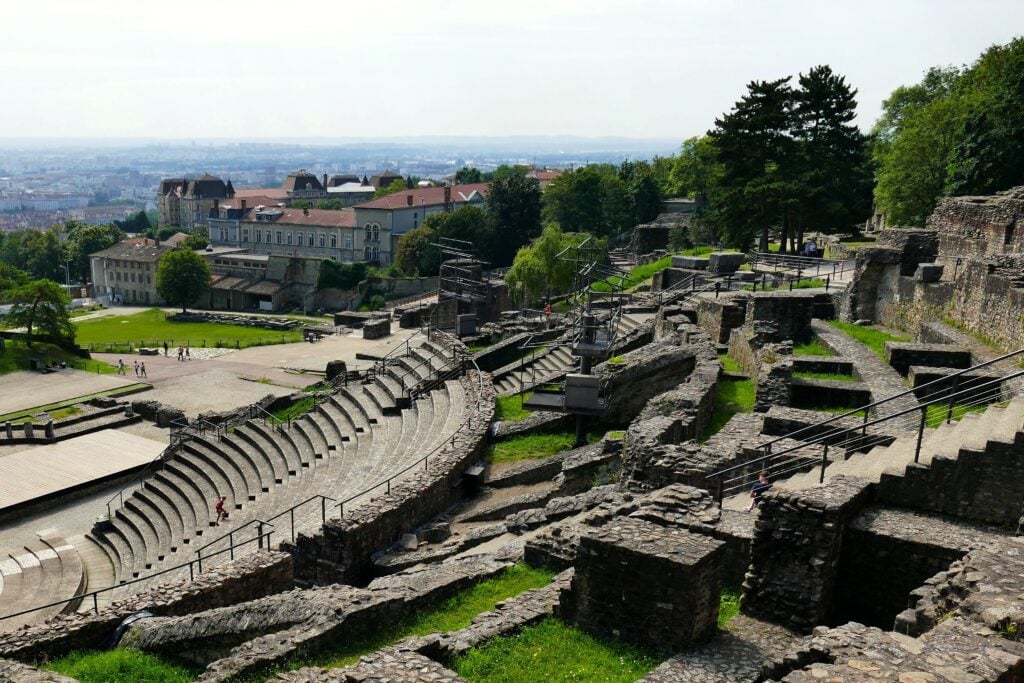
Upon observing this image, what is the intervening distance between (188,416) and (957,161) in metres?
33.8

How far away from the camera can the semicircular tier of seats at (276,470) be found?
19.9m

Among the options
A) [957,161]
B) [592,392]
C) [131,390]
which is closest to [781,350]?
[592,392]

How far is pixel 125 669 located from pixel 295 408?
833 inches

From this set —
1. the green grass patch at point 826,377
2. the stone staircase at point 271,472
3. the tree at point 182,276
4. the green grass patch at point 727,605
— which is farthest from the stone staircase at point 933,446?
the tree at point 182,276

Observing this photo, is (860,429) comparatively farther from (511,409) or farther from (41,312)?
(41,312)

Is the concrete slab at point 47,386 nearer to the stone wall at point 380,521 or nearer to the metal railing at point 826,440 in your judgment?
the stone wall at point 380,521

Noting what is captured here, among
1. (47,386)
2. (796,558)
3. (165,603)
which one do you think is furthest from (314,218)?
(796,558)

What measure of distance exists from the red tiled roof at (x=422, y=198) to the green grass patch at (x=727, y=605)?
75.2 m

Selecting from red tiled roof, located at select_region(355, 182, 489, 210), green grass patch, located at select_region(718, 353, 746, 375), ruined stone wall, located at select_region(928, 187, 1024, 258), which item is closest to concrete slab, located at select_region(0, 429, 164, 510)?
green grass patch, located at select_region(718, 353, 746, 375)

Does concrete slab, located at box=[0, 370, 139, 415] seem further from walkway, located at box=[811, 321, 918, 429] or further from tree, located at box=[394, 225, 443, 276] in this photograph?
tree, located at box=[394, 225, 443, 276]

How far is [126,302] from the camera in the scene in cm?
8700

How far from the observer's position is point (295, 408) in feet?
103

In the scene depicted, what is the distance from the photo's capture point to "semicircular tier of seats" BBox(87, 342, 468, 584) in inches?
783

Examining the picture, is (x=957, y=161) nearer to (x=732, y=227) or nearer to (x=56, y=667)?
(x=732, y=227)
